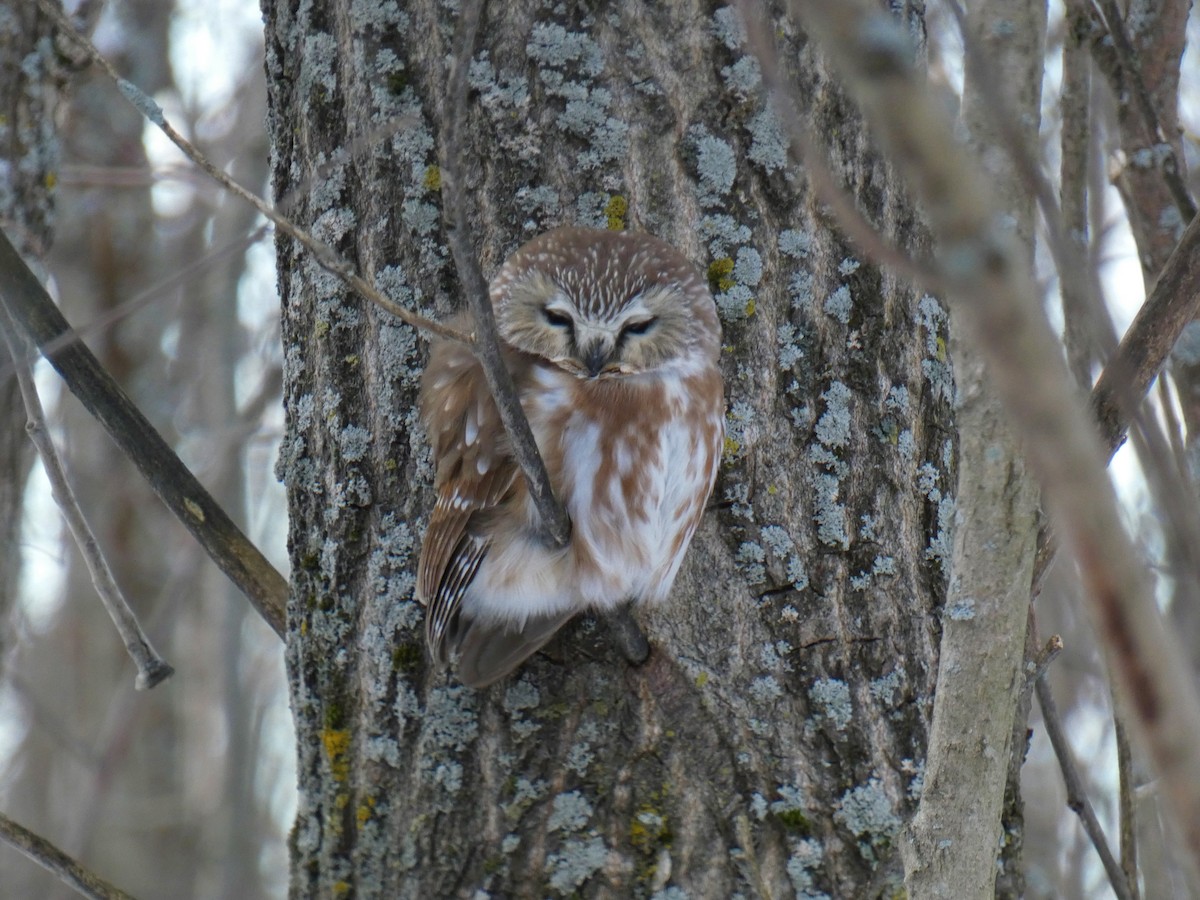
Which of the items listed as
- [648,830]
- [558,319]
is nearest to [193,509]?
[558,319]

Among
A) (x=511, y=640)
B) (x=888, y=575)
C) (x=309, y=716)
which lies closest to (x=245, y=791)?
(x=309, y=716)

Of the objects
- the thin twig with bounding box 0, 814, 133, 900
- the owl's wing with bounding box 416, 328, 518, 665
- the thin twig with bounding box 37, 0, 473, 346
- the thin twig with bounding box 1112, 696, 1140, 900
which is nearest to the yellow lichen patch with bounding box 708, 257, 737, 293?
the owl's wing with bounding box 416, 328, 518, 665

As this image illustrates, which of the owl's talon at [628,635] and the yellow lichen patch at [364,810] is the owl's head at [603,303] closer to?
the owl's talon at [628,635]

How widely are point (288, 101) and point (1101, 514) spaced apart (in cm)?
218

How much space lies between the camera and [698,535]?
2.25 metres

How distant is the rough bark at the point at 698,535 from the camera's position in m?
2.13

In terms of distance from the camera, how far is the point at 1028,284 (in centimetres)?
73

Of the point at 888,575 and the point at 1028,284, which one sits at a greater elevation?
the point at 888,575

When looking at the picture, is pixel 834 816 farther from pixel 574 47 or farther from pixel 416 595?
pixel 574 47

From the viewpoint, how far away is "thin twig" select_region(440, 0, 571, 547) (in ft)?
4.24

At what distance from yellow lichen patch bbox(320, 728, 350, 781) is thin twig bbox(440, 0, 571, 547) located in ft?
2.22

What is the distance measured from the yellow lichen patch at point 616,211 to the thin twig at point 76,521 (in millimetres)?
1113

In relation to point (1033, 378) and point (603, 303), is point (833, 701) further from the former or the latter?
point (1033, 378)

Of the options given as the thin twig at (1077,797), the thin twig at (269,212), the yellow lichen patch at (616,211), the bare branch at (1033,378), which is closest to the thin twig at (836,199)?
the bare branch at (1033,378)
